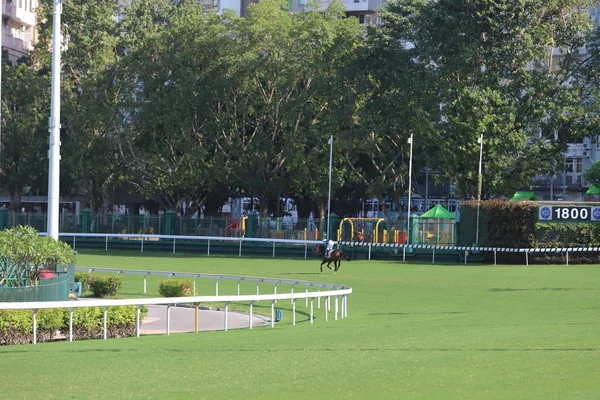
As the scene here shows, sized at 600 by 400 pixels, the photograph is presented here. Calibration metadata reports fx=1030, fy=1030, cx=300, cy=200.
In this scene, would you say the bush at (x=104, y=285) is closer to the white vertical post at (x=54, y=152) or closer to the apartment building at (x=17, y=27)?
the white vertical post at (x=54, y=152)

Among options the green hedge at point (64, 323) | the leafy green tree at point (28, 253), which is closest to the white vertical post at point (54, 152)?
the leafy green tree at point (28, 253)

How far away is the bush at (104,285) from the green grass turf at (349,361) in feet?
23.8

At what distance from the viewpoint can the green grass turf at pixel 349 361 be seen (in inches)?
373

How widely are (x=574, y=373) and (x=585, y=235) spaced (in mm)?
36957

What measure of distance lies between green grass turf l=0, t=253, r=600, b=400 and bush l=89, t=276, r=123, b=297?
7244 mm

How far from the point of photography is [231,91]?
2362 inches

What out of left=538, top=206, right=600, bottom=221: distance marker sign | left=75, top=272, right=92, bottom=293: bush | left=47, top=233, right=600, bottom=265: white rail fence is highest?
left=538, top=206, right=600, bottom=221: distance marker sign

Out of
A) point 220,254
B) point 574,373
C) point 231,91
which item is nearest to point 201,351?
point 574,373

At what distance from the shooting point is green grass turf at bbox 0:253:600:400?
31.1 feet

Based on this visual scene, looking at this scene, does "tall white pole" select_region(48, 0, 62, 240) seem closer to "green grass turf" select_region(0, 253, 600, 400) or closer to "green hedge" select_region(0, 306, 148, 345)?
"green hedge" select_region(0, 306, 148, 345)

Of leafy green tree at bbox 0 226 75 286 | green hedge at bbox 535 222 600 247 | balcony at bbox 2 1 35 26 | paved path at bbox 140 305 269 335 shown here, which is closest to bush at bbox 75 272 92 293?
paved path at bbox 140 305 269 335

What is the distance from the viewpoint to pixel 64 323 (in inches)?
685

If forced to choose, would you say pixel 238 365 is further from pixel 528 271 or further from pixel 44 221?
pixel 44 221

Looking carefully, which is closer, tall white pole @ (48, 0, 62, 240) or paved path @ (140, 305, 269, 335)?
paved path @ (140, 305, 269, 335)
